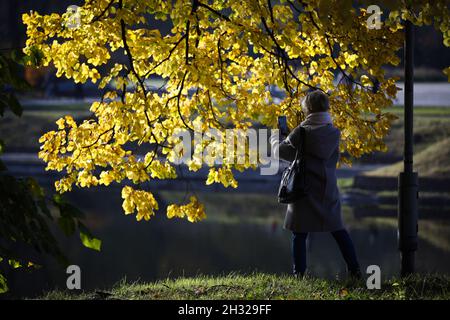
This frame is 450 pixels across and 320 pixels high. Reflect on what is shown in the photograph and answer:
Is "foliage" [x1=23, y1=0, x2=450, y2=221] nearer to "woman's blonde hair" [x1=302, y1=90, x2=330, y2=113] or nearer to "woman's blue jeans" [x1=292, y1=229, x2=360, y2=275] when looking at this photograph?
"woman's blonde hair" [x1=302, y1=90, x2=330, y2=113]

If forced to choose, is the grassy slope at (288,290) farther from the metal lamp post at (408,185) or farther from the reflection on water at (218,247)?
the reflection on water at (218,247)

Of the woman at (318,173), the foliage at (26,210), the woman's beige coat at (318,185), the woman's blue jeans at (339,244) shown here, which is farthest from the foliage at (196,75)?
the foliage at (26,210)

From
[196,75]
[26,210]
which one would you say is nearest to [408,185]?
[196,75]

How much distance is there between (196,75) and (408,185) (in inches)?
84.7

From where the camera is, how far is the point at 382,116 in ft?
25.5

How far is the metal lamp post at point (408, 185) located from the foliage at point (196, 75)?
0.18 meters

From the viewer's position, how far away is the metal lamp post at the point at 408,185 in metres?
7.53

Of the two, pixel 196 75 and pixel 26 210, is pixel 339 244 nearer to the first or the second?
pixel 196 75

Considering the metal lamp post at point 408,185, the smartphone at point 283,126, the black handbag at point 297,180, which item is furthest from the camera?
the metal lamp post at point 408,185

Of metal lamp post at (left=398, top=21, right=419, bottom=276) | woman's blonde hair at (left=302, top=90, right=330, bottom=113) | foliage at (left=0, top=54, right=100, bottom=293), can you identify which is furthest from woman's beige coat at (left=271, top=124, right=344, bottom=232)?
foliage at (left=0, top=54, right=100, bottom=293)

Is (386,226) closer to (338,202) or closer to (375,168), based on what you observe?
(375,168)

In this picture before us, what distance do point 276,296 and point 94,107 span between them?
271 cm

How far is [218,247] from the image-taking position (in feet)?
55.6
